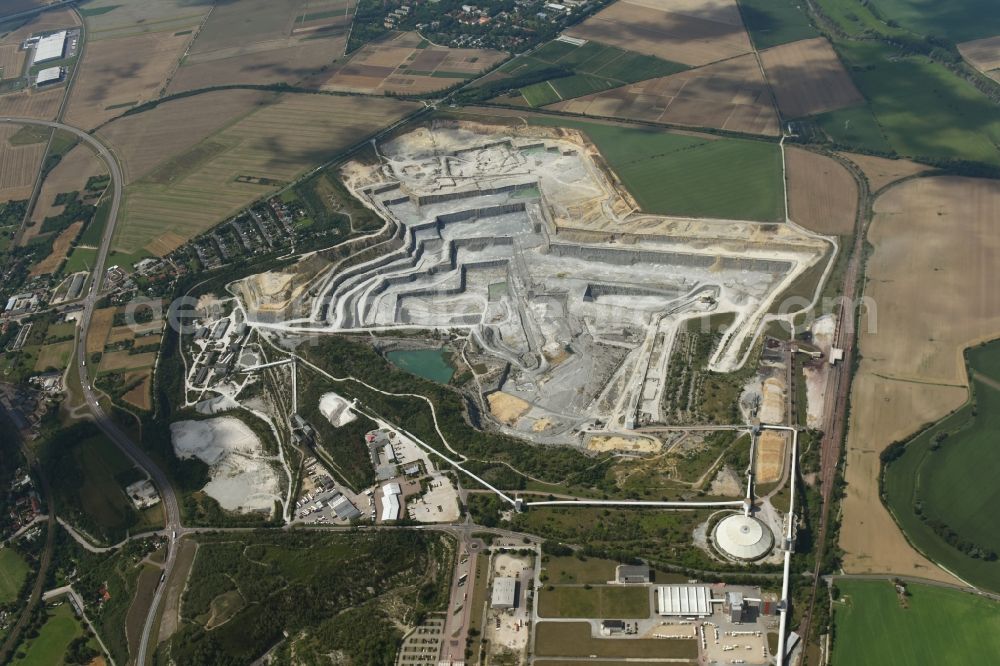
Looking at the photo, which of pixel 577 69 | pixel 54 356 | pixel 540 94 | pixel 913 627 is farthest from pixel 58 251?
pixel 913 627

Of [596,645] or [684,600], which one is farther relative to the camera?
[684,600]

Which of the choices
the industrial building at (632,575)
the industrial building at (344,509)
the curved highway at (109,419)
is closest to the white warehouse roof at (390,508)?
the industrial building at (344,509)

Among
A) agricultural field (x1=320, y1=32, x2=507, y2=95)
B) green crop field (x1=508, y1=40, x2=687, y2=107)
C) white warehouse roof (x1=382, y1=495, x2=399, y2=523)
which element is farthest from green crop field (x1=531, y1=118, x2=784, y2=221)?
white warehouse roof (x1=382, y1=495, x2=399, y2=523)

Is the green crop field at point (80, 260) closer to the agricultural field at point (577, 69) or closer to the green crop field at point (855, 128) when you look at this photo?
the agricultural field at point (577, 69)

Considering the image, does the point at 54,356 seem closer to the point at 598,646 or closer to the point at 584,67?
the point at 598,646

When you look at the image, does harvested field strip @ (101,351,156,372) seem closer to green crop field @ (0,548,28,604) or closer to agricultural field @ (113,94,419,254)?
agricultural field @ (113,94,419,254)
